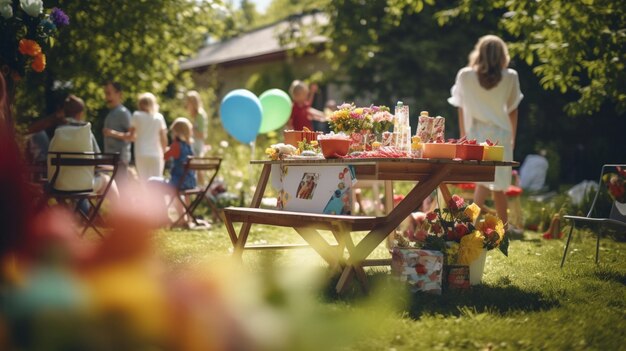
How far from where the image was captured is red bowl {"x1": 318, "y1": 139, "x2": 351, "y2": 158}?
494 centimetres

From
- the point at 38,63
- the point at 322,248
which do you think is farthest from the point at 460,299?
the point at 38,63

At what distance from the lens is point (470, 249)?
4891 mm

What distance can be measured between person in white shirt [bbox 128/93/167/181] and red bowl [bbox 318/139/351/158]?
180 inches

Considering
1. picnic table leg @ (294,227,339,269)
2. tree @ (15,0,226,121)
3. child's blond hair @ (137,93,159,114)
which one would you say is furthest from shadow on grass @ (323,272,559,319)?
tree @ (15,0,226,121)

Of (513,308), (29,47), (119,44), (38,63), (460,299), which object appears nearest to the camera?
(513,308)

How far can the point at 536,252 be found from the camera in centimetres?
686

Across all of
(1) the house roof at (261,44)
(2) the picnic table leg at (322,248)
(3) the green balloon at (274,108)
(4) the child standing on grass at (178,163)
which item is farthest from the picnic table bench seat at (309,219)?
(1) the house roof at (261,44)

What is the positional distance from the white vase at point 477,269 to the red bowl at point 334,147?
1.17 m

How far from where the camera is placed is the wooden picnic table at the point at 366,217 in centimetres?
445

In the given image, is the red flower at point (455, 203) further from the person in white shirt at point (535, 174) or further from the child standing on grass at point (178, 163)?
the person in white shirt at point (535, 174)

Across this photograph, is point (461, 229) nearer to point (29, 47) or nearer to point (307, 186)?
point (307, 186)

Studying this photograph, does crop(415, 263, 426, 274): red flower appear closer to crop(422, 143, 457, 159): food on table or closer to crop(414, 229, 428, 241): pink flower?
crop(414, 229, 428, 241): pink flower

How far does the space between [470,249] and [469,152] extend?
648 millimetres

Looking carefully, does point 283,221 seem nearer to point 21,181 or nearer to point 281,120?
point 21,181
